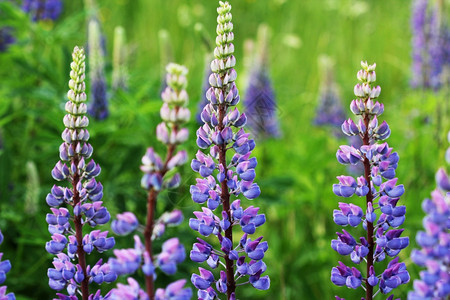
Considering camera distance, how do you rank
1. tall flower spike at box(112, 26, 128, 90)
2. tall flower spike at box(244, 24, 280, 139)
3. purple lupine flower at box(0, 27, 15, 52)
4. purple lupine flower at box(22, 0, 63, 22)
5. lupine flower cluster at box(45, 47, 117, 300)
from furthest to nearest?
1. tall flower spike at box(244, 24, 280, 139)
2. purple lupine flower at box(0, 27, 15, 52)
3. purple lupine flower at box(22, 0, 63, 22)
4. tall flower spike at box(112, 26, 128, 90)
5. lupine flower cluster at box(45, 47, 117, 300)

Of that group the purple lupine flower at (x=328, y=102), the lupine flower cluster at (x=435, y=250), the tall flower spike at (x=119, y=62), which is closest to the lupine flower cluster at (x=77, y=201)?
the lupine flower cluster at (x=435, y=250)

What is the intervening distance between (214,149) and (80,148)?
0.78 ft

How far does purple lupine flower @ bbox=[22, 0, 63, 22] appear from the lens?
131 inches

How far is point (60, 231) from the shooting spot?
116 cm

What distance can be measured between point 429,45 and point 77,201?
328cm

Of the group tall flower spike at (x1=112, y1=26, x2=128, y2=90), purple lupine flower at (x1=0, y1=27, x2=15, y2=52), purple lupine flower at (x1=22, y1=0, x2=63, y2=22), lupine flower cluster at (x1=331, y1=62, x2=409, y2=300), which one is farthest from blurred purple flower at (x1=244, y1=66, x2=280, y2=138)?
lupine flower cluster at (x1=331, y1=62, x2=409, y2=300)

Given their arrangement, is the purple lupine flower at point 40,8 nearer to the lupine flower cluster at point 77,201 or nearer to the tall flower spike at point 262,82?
the tall flower spike at point 262,82

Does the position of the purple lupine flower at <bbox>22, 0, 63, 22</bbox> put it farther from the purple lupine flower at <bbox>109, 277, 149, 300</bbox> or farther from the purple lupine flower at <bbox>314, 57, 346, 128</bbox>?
the purple lupine flower at <bbox>109, 277, 149, 300</bbox>

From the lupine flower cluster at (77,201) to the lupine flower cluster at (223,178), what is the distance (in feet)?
0.55

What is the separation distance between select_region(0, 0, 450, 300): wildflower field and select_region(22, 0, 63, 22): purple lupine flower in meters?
0.01

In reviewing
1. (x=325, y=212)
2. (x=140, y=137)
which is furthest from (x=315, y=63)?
(x=140, y=137)

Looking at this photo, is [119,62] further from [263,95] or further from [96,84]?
[263,95]

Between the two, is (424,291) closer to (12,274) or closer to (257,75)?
(12,274)

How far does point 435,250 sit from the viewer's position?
0.78 metres
